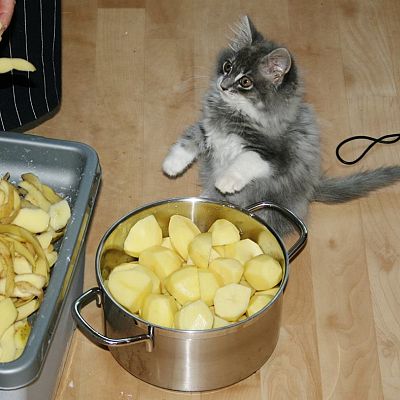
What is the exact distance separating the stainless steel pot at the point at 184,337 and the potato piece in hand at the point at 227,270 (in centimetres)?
10

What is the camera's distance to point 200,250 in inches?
67.4

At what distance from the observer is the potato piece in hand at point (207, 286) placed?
1.67m

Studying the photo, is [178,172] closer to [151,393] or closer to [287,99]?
[287,99]

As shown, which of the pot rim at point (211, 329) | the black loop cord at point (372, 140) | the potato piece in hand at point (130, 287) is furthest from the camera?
the black loop cord at point (372, 140)

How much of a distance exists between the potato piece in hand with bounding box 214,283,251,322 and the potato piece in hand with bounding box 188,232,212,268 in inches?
3.6

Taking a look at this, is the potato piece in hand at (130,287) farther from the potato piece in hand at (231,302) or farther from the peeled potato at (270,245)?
the peeled potato at (270,245)

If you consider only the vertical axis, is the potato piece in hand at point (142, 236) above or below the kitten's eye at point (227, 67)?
below

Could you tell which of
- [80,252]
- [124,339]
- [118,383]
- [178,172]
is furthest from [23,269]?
[178,172]

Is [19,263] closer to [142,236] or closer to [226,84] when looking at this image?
[142,236]

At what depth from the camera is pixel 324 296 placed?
6.24 ft

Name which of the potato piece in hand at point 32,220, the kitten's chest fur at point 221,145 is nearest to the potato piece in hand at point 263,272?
the kitten's chest fur at point 221,145

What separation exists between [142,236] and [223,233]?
174 millimetres

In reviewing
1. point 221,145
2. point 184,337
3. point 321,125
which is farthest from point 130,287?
point 321,125

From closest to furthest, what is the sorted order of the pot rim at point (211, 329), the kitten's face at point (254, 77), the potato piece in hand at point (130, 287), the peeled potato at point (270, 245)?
the pot rim at point (211, 329), the potato piece in hand at point (130, 287), the peeled potato at point (270, 245), the kitten's face at point (254, 77)
